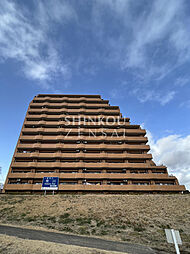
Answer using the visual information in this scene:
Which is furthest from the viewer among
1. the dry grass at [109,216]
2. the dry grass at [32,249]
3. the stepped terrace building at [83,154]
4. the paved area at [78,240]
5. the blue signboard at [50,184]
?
the stepped terrace building at [83,154]

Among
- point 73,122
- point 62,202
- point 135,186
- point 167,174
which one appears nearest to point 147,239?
point 62,202

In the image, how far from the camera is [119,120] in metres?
55.6

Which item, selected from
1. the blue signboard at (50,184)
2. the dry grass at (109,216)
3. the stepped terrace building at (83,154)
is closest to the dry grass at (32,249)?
the dry grass at (109,216)

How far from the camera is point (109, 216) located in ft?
67.9

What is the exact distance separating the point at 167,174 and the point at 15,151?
4725cm

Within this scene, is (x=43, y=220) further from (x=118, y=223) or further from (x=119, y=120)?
(x=119, y=120)

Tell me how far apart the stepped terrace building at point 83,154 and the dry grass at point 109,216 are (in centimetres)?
1201

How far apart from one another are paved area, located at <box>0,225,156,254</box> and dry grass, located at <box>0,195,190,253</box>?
4.36 ft

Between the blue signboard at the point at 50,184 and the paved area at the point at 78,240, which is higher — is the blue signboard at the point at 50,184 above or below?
above

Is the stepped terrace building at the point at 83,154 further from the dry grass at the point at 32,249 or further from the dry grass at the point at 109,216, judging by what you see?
the dry grass at the point at 32,249

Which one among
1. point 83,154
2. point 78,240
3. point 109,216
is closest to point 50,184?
point 83,154

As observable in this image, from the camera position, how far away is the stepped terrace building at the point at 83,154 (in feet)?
134

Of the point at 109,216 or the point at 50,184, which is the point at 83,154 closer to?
the point at 50,184

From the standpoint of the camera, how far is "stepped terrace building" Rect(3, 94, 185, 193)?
4084 cm
